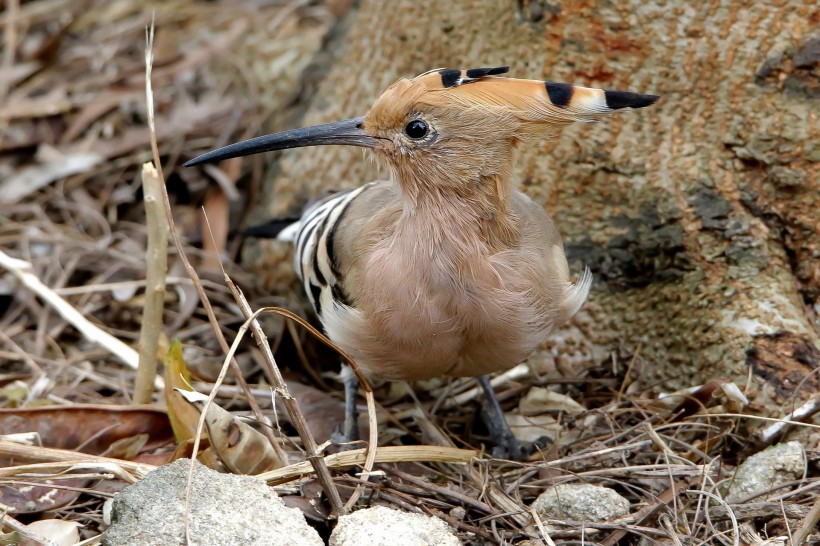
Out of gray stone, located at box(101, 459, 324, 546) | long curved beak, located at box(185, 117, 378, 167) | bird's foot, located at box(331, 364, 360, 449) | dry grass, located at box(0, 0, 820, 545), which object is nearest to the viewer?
gray stone, located at box(101, 459, 324, 546)

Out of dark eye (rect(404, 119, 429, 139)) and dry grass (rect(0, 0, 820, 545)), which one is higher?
dark eye (rect(404, 119, 429, 139))

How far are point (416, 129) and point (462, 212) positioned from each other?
0.81 feet

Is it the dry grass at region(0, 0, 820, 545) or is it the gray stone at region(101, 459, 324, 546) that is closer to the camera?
the gray stone at region(101, 459, 324, 546)

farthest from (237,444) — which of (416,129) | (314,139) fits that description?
(416,129)

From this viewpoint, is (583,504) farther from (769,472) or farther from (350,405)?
(350,405)

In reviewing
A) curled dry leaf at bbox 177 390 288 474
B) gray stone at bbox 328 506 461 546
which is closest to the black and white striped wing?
curled dry leaf at bbox 177 390 288 474

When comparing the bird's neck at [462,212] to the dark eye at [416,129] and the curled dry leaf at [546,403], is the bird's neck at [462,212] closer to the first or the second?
the dark eye at [416,129]

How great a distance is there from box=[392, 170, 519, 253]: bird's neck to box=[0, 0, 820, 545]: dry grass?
560mm

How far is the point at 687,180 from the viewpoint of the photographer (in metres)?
2.98

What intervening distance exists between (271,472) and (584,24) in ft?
5.57

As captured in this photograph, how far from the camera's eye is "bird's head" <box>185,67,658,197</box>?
244cm

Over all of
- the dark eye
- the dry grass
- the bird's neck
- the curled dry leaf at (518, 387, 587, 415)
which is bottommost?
the curled dry leaf at (518, 387, 587, 415)

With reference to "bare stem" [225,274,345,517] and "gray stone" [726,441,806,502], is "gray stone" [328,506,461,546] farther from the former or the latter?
"gray stone" [726,441,806,502]

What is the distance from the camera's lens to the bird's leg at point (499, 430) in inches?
114
